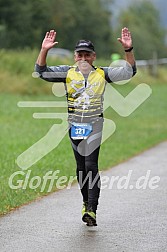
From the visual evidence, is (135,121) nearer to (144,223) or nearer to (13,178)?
(13,178)

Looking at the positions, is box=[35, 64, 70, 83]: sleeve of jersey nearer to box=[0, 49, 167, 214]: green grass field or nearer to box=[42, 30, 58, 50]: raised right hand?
box=[42, 30, 58, 50]: raised right hand

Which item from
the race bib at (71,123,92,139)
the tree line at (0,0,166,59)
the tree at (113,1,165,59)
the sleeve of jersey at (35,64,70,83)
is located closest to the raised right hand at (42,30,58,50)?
the sleeve of jersey at (35,64,70,83)

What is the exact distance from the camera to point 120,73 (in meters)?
8.30

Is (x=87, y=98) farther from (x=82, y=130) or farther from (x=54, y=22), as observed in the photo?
(x=54, y=22)

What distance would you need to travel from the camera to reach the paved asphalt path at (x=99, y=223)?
7426 mm

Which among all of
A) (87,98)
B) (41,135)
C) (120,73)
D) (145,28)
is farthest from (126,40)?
(145,28)

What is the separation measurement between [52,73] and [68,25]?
53.4 m

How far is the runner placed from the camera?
8.27 metres

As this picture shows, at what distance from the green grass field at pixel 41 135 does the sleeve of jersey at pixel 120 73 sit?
2.11m

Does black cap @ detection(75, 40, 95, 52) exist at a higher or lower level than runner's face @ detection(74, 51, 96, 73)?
higher

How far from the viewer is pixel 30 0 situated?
5712 centimetres

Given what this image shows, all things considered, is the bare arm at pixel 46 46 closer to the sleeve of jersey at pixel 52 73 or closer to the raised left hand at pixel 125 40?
the sleeve of jersey at pixel 52 73

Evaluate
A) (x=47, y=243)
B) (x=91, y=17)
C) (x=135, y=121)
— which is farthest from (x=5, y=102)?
(x=91, y=17)

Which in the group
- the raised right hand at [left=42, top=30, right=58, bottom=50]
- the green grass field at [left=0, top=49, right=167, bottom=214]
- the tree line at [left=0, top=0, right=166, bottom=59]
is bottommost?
the tree line at [left=0, top=0, right=166, bottom=59]
